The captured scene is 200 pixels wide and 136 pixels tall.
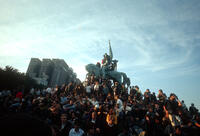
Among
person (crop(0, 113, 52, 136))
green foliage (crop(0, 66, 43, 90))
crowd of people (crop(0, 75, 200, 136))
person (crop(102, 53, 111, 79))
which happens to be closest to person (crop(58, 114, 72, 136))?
crowd of people (crop(0, 75, 200, 136))

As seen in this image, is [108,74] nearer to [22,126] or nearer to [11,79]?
[22,126]

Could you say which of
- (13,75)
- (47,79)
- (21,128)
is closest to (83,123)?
(21,128)

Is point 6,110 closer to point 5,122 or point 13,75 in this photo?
point 5,122

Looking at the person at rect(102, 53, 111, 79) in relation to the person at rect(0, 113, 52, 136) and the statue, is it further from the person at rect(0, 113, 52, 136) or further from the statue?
the person at rect(0, 113, 52, 136)

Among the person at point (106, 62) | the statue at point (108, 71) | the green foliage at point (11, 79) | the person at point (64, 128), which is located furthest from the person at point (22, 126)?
the green foliage at point (11, 79)

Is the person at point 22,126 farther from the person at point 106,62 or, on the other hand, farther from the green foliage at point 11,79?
the green foliage at point 11,79

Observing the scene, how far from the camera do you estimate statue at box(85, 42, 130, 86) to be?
19.0 metres

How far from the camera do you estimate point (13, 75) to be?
31109 mm

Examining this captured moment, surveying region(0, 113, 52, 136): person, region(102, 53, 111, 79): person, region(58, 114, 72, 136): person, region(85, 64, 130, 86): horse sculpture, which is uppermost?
region(102, 53, 111, 79): person

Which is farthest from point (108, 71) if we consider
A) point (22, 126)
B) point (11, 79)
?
point (11, 79)

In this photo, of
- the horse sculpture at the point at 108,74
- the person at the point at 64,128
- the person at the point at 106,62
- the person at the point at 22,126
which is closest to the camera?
the person at the point at 22,126

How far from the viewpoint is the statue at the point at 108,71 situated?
19.0 m

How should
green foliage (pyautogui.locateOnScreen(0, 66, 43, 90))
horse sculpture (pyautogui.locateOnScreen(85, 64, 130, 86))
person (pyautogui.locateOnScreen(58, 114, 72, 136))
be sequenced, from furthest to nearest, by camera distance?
green foliage (pyautogui.locateOnScreen(0, 66, 43, 90)), horse sculpture (pyautogui.locateOnScreen(85, 64, 130, 86)), person (pyautogui.locateOnScreen(58, 114, 72, 136))

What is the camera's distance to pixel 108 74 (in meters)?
20.0
